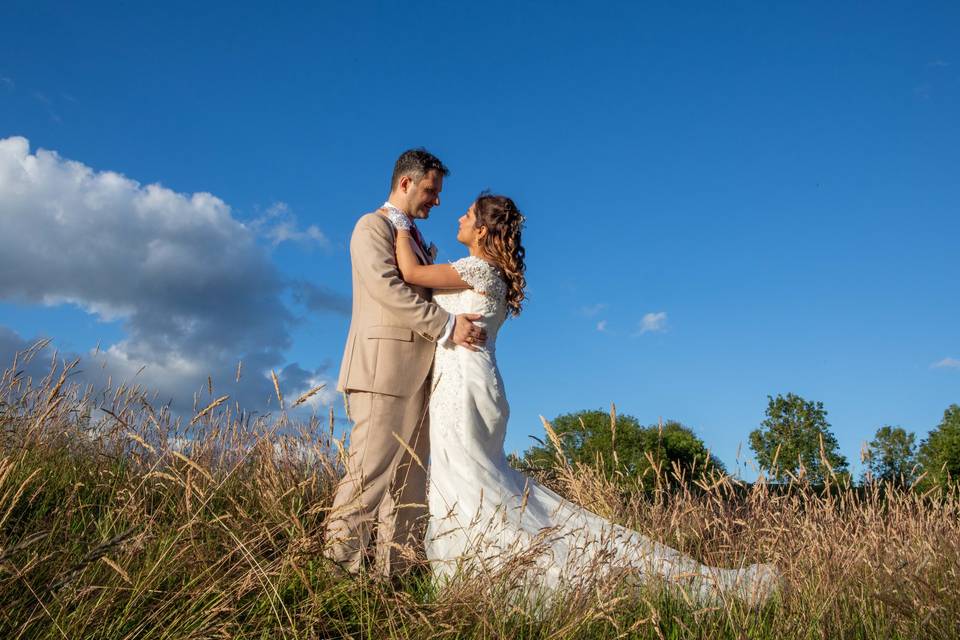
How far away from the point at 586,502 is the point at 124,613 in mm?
4323

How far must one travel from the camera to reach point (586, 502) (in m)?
6.61

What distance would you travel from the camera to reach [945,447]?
54.9ft

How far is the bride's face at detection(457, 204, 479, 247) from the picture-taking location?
538cm

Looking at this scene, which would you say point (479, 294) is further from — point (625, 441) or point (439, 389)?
point (625, 441)

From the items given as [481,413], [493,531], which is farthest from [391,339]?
[493,531]

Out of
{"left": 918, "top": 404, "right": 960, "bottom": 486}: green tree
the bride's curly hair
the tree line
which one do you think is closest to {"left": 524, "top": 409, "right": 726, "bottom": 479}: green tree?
the tree line

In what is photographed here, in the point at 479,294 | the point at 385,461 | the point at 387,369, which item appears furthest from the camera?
the point at 479,294

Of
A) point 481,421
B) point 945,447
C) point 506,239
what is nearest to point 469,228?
point 506,239

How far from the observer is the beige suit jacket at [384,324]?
4.68m

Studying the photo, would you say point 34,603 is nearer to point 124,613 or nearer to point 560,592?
point 124,613

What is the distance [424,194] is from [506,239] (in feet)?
2.17

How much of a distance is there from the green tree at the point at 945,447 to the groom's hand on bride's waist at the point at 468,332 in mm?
13942

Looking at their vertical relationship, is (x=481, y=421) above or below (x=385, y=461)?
above

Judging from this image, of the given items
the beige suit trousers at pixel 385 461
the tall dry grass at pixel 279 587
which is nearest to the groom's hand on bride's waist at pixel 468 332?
the beige suit trousers at pixel 385 461
